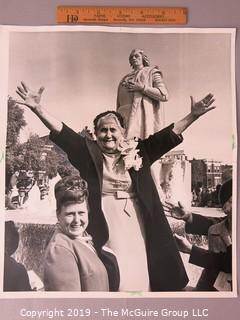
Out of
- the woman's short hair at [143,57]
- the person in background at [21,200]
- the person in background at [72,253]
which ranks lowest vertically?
the person in background at [72,253]

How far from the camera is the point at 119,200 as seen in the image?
0.76 metres

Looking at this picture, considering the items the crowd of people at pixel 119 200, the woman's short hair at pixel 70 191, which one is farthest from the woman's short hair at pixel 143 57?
the woman's short hair at pixel 70 191

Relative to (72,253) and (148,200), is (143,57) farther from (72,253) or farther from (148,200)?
(72,253)

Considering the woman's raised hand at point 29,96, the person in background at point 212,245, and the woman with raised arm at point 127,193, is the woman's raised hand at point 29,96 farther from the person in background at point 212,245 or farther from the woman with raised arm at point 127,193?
the person in background at point 212,245

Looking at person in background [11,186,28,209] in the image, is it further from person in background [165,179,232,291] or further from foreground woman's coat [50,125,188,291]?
person in background [165,179,232,291]

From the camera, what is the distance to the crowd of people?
741 mm

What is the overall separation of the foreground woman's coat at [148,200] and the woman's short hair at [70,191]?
11 millimetres

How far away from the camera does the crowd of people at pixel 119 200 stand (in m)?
0.74

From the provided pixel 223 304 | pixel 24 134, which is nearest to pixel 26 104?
pixel 24 134

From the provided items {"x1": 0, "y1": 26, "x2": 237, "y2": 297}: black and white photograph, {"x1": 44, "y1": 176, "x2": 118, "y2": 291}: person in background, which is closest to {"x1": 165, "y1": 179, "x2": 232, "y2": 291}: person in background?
{"x1": 0, "y1": 26, "x2": 237, "y2": 297}: black and white photograph

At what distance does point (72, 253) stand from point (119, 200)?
0.39 feet

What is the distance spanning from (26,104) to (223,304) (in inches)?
18.9

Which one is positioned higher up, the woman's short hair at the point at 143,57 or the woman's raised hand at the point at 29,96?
the woman's short hair at the point at 143,57

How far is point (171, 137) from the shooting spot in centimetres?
77
